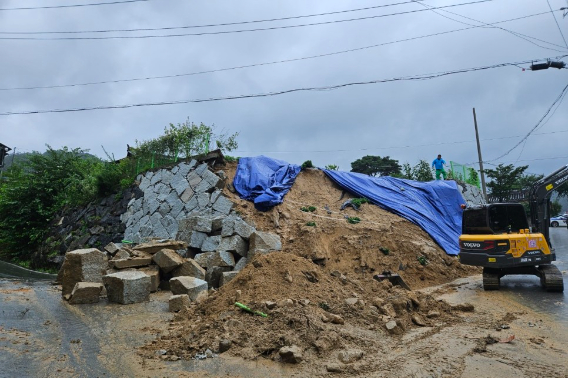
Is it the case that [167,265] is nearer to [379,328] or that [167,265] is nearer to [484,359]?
[379,328]

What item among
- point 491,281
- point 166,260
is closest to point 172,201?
point 166,260

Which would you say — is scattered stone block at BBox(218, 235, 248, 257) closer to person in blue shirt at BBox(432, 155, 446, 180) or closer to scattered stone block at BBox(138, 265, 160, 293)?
scattered stone block at BBox(138, 265, 160, 293)

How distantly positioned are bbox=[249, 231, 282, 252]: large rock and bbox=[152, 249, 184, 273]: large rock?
2089 mm

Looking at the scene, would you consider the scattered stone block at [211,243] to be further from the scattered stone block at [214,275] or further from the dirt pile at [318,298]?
the dirt pile at [318,298]

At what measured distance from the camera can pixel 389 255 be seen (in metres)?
11.9

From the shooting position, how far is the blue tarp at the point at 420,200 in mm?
14625

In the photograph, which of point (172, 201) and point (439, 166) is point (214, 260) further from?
point (439, 166)

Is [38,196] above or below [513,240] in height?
above

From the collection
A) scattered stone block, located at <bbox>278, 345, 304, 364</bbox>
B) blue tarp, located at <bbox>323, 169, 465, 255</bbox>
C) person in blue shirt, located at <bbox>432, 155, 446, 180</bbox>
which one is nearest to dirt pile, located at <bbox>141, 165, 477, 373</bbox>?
scattered stone block, located at <bbox>278, 345, 304, 364</bbox>

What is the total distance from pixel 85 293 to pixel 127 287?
3.12 feet

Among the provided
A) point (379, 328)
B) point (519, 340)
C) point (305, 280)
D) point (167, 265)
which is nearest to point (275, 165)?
point (167, 265)

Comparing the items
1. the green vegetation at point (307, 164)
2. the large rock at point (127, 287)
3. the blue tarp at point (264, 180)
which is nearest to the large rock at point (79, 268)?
the large rock at point (127, 287)

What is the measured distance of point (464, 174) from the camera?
23.9 metres

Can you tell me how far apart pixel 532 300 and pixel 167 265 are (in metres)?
8.94
